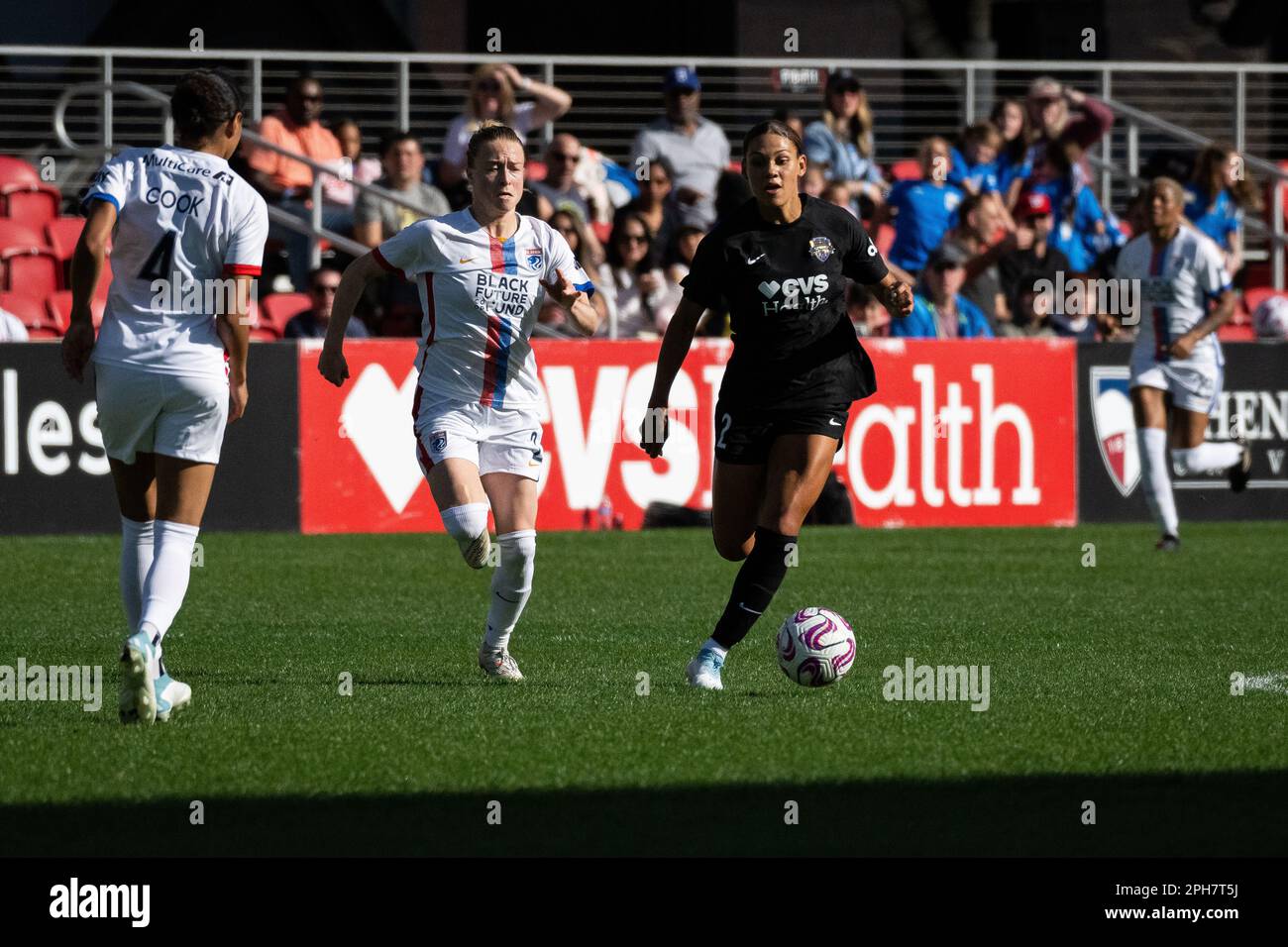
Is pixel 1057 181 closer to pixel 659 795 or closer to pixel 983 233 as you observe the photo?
pixel 983 233

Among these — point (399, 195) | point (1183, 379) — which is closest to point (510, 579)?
point (1183, 379)

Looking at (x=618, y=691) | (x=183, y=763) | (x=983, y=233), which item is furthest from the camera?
(x=983, y=233)

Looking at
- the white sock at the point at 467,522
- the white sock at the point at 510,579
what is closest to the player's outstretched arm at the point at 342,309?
the white sock at the point at 467,522

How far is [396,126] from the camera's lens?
19234 mm

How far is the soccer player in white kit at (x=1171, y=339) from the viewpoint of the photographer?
1485 centimetres

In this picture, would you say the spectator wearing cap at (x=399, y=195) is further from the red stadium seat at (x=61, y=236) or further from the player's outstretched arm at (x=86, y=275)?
the player's outstretched arm at (x=86, y=275)

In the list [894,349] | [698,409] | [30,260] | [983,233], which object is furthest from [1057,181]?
[30,260]

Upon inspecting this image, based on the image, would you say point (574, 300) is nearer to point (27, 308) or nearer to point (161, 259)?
point (161, 259)

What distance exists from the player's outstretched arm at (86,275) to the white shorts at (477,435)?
1635mm

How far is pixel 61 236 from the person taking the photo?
17.4 m

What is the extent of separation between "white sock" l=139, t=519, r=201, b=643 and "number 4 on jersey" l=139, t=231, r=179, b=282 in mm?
847

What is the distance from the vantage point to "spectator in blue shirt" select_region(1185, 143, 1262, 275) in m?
17.2

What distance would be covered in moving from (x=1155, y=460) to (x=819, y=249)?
292 inches
